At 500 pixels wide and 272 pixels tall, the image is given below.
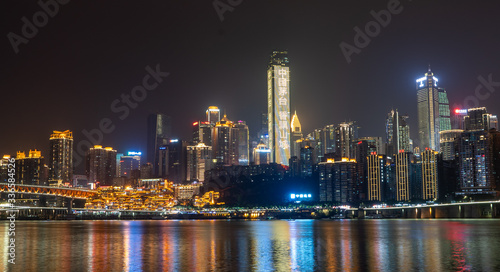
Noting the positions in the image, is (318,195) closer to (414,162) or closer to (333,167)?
(333,167)

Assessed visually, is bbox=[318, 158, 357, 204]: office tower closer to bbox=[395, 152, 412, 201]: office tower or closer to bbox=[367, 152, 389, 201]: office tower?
bbox=[367, 152, 389, 201]: office tower

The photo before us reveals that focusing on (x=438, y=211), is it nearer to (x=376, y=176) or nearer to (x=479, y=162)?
(x=479, y=162)

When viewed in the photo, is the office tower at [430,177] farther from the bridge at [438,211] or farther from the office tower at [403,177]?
the bridge at [438,211]

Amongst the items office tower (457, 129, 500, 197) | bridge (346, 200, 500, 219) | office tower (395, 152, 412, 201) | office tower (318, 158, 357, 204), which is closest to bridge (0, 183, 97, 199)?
office tower (318, 158, 357, 204)

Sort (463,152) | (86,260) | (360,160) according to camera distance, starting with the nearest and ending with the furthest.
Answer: (86,260), (463,152), (360,160)

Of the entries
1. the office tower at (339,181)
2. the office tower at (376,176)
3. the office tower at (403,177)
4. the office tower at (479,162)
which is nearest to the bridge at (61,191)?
the office tower at (339,181)

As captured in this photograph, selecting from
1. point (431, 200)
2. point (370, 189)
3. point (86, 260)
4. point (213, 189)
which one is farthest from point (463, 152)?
point (86, 260)

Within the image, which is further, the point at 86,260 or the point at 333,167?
the point at 333,167
